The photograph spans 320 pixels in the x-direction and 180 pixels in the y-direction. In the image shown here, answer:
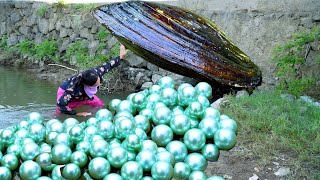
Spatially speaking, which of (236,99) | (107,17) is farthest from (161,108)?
(107,17)

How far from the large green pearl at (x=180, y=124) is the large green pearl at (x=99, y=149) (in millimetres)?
319

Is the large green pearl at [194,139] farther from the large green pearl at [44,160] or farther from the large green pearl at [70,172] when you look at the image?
the large green pearl at [44,160]

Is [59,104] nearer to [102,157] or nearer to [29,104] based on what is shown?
[29,104]

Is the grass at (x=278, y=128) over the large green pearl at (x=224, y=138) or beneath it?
beneath

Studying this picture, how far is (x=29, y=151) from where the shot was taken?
1921 mm

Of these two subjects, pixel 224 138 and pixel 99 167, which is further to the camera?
pixel 224 138

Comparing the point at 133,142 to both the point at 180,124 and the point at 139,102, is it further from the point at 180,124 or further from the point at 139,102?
the point at 139,102

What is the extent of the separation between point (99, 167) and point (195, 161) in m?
0.42

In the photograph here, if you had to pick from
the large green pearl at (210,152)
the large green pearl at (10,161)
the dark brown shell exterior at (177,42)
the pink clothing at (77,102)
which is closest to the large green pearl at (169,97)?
the large green pearl at (210,152)

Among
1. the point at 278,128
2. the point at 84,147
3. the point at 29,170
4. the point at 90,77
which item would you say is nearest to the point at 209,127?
the point at 84,147

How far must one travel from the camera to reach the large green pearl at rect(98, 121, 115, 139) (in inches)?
76.9

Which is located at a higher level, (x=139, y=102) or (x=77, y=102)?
(x=139, y=102)

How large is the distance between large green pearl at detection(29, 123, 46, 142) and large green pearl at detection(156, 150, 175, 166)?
600 mm

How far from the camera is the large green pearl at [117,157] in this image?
1.81 meters
